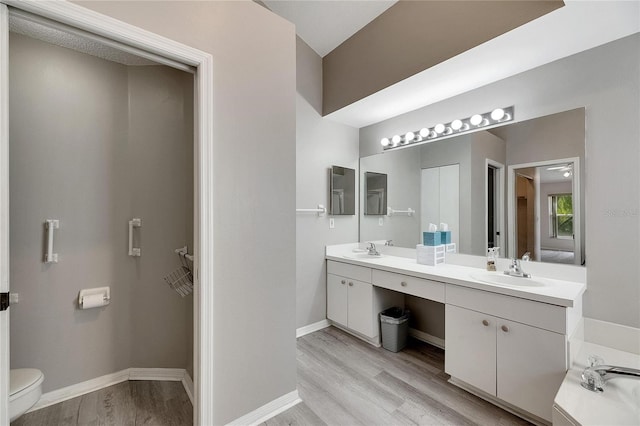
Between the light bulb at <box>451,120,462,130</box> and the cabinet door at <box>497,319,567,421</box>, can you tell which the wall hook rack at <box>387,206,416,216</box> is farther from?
the cabinet door at <box>497,319,567,421</box>

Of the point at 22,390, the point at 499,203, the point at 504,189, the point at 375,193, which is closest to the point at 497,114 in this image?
the point at 504,189

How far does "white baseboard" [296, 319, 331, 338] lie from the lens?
9.16ft

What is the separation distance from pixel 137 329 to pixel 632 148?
3.51 m

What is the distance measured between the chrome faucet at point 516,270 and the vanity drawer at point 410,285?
501mm

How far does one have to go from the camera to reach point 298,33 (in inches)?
108

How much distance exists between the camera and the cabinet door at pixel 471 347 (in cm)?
172

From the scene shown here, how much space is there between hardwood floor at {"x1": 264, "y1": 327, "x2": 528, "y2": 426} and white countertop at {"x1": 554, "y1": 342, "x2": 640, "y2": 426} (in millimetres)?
480

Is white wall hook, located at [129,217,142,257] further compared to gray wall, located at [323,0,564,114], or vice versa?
white wall hook, located at [129,217,142,257]

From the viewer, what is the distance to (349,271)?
2713mm

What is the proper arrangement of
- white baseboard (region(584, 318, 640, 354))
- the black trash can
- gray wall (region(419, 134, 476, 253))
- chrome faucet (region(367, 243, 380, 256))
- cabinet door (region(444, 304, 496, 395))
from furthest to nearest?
chrome faucet (region(367, 243, 380, 256)) → the black trash can → gray wall (region(419, 134, 476, 253)) → cabinet door (region(444, 304, 496, 395)) → white baseboard (region(584, 318, 640, 354))

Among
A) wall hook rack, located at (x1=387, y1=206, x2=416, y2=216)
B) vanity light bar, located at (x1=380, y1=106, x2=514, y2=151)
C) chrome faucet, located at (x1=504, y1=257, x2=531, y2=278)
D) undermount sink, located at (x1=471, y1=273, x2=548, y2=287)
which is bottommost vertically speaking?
undermount sink, located at (x1=471, y1=273, x2=548, y2=287)

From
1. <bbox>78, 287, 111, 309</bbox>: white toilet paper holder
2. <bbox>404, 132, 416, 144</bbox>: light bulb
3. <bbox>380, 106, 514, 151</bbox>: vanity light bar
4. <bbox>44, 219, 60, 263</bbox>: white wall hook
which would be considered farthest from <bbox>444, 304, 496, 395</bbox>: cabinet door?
<bbox>44, 219, 60, 263</bbox>: white wall hook

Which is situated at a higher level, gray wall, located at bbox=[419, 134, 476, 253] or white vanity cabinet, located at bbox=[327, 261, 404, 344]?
gray wall, located at bbox=[419, 134, 476, 253]

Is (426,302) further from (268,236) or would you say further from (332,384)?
(268,236)
